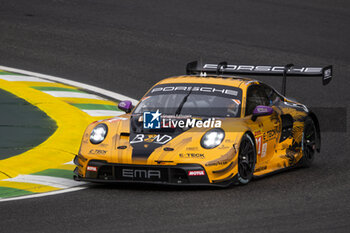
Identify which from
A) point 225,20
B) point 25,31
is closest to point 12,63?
point 25,31

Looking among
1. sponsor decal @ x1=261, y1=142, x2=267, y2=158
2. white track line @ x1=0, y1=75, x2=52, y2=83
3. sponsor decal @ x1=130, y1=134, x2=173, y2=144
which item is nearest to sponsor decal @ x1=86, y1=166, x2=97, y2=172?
sponsor decal @ x1=130, y1=134, x2=173, y2=144

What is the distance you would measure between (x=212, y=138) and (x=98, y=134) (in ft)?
4.47

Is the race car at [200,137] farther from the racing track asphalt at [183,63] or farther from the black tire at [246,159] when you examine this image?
the racing track asphalt at [183,63]

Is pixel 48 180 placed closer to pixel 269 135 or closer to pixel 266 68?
pixel 269 135

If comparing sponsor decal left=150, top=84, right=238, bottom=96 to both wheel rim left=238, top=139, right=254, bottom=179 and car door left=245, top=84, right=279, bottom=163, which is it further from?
wheel rim left=238, top=139, right=254, bottom=179

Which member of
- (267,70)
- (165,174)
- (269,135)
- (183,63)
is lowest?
(165,174)

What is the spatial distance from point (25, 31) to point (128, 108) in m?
9.04

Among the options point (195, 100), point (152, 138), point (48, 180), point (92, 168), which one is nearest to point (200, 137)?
point (152, 138)

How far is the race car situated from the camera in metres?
8.56

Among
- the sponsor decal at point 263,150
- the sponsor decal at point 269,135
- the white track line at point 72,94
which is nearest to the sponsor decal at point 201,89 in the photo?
the sponsor decal at point 269,135

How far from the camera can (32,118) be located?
12156mm

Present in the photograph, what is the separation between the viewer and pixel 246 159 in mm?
9008

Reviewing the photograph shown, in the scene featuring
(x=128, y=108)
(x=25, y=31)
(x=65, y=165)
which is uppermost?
(x=25, y=31)

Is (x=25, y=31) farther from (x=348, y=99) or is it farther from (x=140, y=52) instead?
(x=348, y=99)
